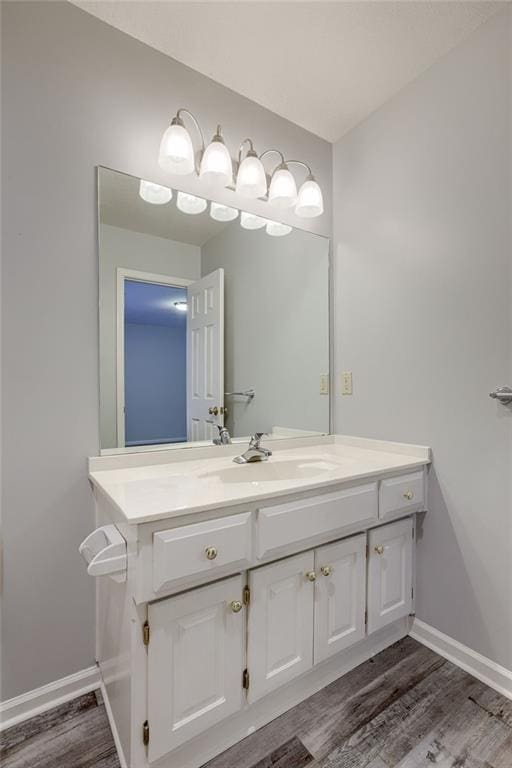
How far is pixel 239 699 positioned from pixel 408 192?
80.0 inches

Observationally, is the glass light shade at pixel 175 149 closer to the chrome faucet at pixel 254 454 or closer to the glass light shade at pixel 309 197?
the glass light shade at pixel 309 197

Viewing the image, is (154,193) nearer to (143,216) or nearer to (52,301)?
(143,216)

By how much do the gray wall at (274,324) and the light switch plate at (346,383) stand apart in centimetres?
11

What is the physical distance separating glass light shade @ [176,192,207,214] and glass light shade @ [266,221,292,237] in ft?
1.23

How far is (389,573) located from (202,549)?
3.07 ft

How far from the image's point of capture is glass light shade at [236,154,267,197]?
161cm

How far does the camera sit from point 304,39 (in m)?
1.46

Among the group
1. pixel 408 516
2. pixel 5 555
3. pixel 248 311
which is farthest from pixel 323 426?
pixel 5 555

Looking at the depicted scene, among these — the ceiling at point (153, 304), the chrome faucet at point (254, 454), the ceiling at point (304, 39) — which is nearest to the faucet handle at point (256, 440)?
the chrome faucet at point (254, 454)

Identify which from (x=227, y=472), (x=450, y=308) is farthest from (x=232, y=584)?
(x=450, y=308)

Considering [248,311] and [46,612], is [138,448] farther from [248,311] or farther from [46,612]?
[248,311]

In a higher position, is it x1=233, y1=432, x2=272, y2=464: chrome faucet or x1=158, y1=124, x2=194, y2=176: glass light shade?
x1=158, y1=124, x2=194, y2=176: glass light shade

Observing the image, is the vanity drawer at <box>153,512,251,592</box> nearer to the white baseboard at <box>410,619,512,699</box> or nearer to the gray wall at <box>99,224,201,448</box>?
the gray wall at <box>99,224,201,448</box>

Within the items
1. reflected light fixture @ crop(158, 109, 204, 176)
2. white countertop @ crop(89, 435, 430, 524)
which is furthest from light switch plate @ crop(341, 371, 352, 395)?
reflected light fixture @ crop(158, 109, 204, 176)
